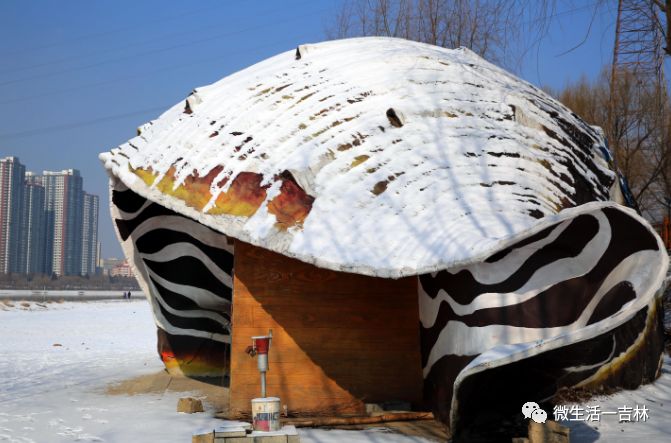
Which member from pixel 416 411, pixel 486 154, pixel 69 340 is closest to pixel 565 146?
pixel 486 154

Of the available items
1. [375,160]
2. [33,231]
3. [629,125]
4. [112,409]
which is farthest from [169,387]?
[33,231]

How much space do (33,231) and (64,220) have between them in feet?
29.1

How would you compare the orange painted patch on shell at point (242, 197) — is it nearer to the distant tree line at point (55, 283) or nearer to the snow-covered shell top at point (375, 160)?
the snow-covered shell top at point (375, 160)

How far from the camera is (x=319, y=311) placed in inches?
238

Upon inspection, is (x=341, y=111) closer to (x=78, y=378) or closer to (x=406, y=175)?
(x=406, y=175)

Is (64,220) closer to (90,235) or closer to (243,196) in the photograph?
(90,235)

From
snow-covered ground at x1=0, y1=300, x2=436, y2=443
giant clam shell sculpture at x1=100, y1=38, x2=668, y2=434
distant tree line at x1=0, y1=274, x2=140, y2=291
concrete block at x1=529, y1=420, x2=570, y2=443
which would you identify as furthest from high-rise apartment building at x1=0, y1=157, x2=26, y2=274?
concrete block at x1=529, y1=420, x2=570, y2=443

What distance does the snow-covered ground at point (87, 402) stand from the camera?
552 centimetres

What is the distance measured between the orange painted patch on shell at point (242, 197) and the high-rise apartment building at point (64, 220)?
369ft

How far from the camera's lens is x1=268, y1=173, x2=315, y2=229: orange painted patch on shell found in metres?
5.32

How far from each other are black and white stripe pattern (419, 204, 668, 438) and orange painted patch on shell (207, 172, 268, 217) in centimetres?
157

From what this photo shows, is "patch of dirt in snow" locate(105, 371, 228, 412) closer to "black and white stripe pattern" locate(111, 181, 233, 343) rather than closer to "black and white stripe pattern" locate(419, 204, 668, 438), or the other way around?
"black and white stripe pattern" locate(111, 181, 233, 343)

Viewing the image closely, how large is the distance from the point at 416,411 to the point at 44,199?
118 meters

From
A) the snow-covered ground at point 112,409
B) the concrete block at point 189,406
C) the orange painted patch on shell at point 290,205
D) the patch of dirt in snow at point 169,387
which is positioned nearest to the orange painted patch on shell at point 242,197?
the orange painted patch on shell at point 290,205
